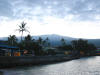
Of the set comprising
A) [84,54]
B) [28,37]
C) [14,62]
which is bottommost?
[84,54]

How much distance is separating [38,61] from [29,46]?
83.4 feet

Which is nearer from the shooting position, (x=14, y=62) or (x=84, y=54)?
(x=14, y=62)

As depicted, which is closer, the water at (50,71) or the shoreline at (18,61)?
the water at (50,71)

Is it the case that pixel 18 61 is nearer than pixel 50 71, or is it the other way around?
pixel 50 71

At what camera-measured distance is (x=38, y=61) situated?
4544 centimetres

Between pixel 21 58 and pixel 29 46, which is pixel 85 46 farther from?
pixel 21 58

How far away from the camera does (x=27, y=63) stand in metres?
38.8

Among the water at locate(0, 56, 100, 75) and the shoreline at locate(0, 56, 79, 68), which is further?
the shoreline at locate(0, 56, 79, 68)

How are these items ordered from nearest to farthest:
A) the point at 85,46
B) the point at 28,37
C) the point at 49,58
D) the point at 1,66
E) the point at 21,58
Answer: the point at 1,66 < the point at 21,58 < the point at 49,58 < the point at 28,37 < the point at 85,46

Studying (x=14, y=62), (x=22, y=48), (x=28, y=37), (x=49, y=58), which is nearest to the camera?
(x=14, y=62)

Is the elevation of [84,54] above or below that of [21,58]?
below

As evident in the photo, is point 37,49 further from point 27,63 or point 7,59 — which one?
point 7,59

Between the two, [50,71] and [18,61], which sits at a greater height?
[18,61]

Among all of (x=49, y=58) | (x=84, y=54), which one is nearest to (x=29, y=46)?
(x=49, y=58)
